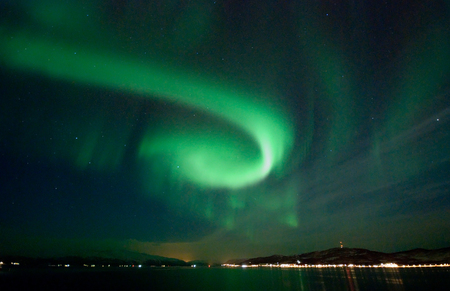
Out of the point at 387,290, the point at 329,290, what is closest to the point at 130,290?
the point at 329,290

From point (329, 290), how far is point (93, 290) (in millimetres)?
37278

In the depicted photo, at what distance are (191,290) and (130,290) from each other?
32.2 feet

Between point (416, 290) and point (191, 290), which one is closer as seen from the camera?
point (416, 290)

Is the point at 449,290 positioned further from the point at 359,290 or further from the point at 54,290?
the point at 54,290

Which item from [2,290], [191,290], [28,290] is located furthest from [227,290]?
[2,290]

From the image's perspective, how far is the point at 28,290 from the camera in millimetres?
47594

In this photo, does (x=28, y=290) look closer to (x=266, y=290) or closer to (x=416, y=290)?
(x=266, y=290)

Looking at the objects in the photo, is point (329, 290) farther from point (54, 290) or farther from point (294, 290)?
point (54, 290)

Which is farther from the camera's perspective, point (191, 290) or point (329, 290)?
point (191, 290)

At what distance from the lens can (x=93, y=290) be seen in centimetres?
4481

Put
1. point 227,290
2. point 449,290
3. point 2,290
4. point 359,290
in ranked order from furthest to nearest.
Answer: point 2,290 → point 227,290 → point 359,290 → point 449,290

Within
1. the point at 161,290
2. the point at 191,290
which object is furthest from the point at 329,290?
the point at 161,290

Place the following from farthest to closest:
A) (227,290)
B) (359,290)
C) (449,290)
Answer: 1. (227,290)
2. (359,290)
3. (449,290)

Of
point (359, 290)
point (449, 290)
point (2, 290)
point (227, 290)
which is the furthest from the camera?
point (2, 290)
